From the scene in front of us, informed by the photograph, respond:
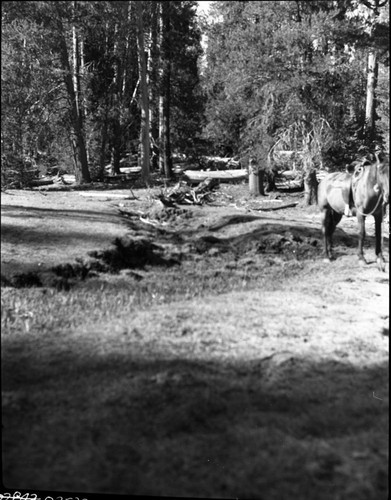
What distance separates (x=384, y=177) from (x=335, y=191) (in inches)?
15.7

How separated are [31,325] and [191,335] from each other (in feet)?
2.69

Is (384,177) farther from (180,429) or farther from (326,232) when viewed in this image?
(180,429)

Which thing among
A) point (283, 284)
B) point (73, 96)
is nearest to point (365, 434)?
point (283, 284)

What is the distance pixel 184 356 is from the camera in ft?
8.30

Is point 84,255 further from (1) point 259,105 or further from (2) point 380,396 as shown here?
(2) point 380,396

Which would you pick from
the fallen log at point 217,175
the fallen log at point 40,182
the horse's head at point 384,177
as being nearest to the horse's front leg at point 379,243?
the horse's head at point 384,177

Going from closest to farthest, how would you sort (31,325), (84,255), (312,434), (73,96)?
(312,434)
(31,325)
(84,255)
(73,96)

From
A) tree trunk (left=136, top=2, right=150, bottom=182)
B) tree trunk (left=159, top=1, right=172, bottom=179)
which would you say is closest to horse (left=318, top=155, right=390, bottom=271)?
tree trunk (left=159, top=1, right=172, bottom=179)

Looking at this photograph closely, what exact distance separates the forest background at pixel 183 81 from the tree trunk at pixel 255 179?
17 centimetres

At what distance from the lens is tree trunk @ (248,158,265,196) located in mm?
3701

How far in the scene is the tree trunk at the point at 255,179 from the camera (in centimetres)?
370

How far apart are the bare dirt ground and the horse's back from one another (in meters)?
0.33

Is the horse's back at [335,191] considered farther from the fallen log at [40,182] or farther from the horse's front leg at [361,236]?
the fallen log at [40,182]

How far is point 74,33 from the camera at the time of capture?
2.94 m
